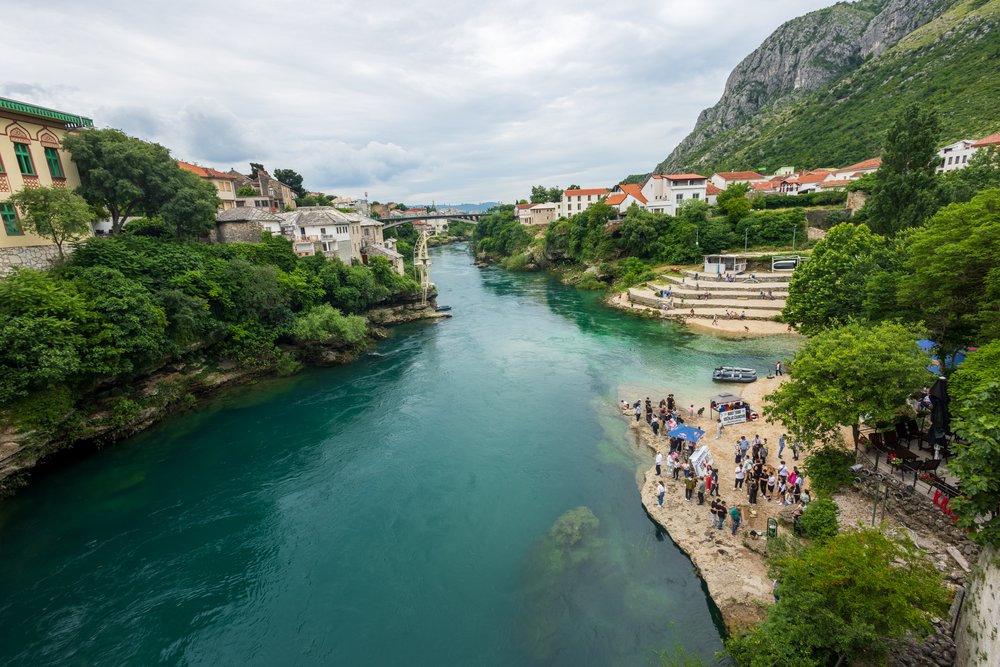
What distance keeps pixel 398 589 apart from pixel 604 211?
7129 cm

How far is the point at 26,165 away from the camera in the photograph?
27828mm

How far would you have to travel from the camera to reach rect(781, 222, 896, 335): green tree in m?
26.2

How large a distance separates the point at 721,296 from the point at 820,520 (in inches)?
1598

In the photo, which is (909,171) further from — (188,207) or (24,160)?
(24,160)

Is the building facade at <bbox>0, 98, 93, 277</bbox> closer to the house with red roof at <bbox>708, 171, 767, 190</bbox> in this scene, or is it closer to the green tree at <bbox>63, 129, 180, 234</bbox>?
the green tree at <bbox>63, 129, 180, 234</bbox>

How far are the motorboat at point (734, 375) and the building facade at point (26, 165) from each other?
43.7m

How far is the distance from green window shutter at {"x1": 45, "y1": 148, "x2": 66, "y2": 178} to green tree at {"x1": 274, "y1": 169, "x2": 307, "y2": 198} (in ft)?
209

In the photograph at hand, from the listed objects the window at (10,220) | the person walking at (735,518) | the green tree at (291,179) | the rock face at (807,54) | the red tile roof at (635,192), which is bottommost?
the person walking at (735,518)

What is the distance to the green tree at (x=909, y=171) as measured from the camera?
1321 inches

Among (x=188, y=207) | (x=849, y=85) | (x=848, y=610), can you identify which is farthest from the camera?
(x=849, y=85)

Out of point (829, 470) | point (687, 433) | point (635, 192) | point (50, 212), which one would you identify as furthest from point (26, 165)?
point (635, 192)

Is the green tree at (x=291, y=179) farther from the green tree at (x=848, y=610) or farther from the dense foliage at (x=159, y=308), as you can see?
the green tree at (x=848, y=610)

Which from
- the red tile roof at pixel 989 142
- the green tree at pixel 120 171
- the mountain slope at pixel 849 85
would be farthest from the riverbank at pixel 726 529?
the red tile roof at pixel 989 142

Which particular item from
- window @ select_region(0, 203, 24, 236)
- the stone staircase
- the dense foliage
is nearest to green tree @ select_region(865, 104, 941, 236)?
the stone staircase
